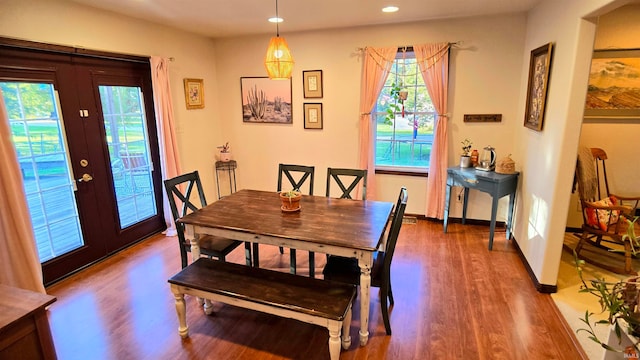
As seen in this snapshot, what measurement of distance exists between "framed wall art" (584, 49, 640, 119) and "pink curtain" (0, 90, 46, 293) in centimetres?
527

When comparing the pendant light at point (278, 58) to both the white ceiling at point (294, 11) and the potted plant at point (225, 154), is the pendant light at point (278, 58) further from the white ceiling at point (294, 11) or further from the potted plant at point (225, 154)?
the potted plant at point (225, 154)

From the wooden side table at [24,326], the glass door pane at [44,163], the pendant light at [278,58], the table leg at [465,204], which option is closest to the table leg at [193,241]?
the wooden side table at [24,326]

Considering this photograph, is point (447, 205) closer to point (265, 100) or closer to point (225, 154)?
point (265, 100)

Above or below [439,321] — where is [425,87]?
above

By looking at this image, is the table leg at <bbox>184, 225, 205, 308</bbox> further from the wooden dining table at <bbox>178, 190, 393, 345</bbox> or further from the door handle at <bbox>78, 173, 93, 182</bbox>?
the door handle at <bbox>78, 173, 93, 182</bbox>

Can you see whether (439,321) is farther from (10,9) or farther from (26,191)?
(10,9)

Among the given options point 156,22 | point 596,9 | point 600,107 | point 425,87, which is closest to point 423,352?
point 596,9

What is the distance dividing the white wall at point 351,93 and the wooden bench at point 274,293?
2700 millimetres

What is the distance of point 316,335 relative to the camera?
7.86 feet

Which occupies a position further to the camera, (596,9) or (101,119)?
(101,119)

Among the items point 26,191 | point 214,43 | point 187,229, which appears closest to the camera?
point 187,229

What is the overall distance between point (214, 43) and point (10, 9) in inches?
104

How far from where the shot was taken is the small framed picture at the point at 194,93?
452cm

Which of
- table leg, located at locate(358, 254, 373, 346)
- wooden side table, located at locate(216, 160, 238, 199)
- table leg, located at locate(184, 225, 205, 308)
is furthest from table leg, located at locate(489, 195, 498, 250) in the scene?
wooden side table, located at locate(216, 160, 238, 199)
